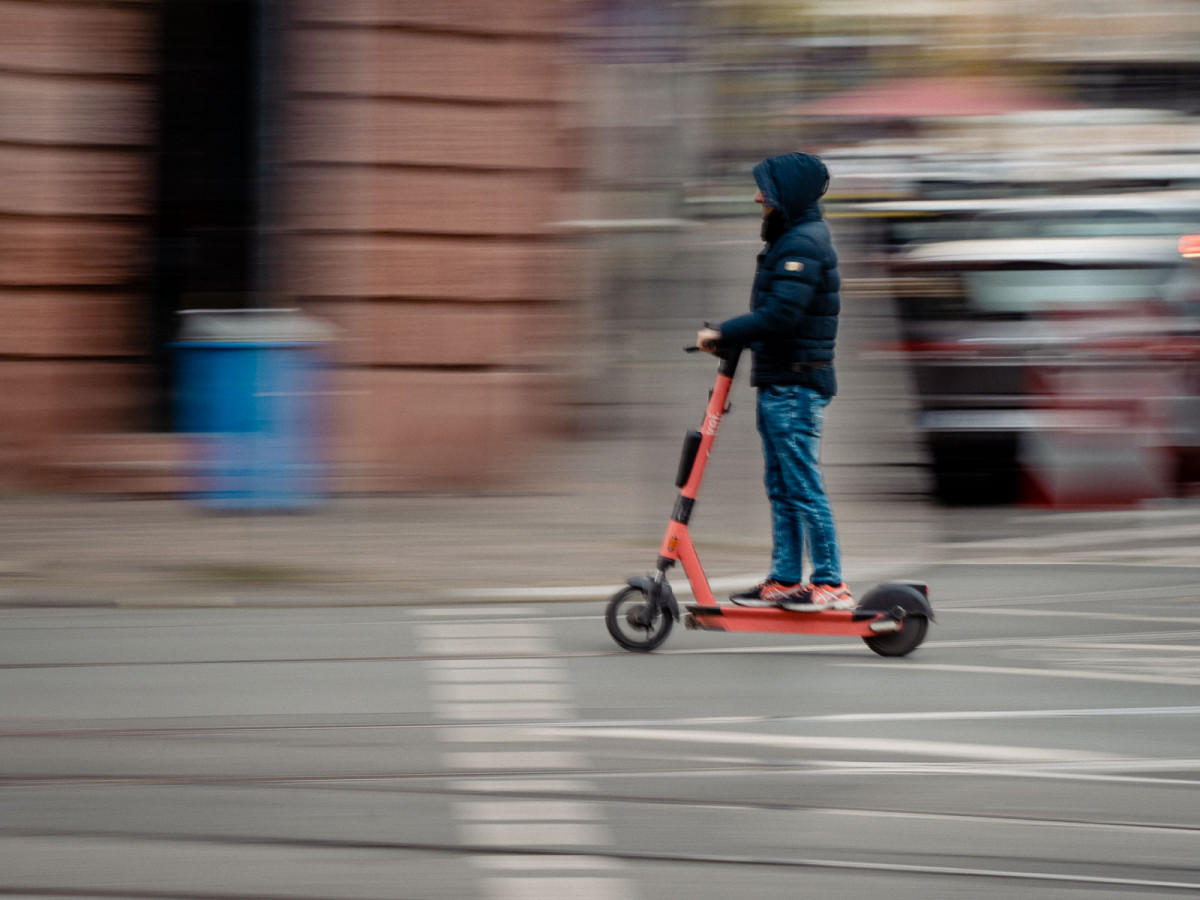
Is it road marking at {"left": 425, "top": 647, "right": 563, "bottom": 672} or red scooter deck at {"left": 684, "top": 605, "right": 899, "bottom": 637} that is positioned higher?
red scooter deck at {"left": 684, "top": 605, "right": 899, "bottom": 637}

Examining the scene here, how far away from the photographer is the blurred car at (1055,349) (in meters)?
10.7

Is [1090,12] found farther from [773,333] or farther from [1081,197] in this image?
[773,333]

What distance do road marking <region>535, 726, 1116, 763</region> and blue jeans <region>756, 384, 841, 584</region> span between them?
136 centimetres

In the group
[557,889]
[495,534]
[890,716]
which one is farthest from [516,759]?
[495,534]

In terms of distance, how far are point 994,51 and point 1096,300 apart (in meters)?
7.66

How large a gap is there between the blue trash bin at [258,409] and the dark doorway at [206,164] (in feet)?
3.75

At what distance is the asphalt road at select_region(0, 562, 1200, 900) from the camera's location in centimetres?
397

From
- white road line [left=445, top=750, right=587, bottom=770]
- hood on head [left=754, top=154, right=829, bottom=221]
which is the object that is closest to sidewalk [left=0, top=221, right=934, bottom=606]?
hood on head [left=754, top=154, right=829, bottom=221]

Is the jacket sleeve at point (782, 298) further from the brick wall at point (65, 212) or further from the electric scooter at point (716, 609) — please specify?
the brick wall at point (65, 212)

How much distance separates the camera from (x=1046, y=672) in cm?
619

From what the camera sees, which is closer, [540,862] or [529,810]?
[540,862]

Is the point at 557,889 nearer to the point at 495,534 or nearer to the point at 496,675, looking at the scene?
the point at 496,675

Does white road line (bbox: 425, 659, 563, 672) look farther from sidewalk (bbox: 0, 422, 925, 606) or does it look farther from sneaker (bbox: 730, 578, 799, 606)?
sidewalk (bbox: 0, 422, 925, 606)

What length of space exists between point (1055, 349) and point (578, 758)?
6.47 meters
